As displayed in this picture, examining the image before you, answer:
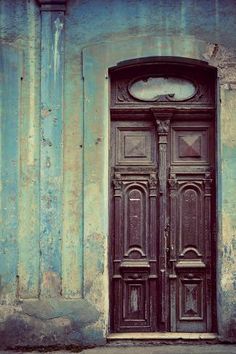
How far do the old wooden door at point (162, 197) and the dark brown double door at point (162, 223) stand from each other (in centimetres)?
1

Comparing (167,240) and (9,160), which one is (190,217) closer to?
(167,240)

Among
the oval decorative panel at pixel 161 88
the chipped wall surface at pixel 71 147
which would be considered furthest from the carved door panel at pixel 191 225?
the oval decorative panel at pixel 161 88

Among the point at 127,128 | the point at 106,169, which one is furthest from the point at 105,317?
the point at 127,128

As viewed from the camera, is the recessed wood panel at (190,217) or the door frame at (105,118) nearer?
the door frame at (105,118)

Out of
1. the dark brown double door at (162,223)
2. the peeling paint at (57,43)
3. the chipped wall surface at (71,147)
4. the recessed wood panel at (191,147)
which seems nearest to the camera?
the chipped wall surface at (71,147)

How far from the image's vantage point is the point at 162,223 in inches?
276

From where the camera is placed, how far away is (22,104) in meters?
6.85

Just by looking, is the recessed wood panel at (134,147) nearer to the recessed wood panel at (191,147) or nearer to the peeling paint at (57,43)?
the recessed wood panel at (191,147)

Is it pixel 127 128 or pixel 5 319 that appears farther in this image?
pixel 127 128

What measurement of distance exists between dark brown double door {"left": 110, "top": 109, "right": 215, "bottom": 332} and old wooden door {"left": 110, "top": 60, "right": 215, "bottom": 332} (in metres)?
0.01

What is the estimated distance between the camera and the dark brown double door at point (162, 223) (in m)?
6.97

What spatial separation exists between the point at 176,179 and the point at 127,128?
0.88 metres

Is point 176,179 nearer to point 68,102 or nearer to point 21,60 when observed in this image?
point 68,102

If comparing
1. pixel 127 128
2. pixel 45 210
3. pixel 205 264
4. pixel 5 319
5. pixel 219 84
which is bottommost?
pixel 5 319
